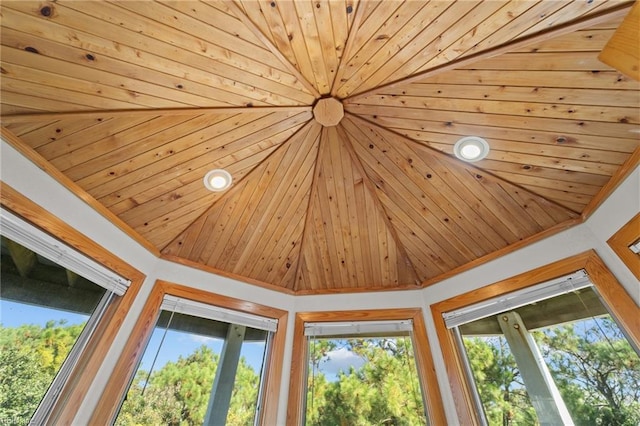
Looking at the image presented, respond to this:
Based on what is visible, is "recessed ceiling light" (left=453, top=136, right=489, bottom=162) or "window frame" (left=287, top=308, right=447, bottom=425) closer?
"recessed ceiling light" (left=453, top=136, right=489, bottom=162)

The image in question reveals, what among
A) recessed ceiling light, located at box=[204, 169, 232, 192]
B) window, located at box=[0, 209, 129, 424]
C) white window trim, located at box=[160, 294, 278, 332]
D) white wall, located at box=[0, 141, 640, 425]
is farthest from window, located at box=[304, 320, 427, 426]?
window, located at box=[0, 209, 129, 424]

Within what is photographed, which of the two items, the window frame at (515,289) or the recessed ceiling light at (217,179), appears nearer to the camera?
the window frame at (515,289)

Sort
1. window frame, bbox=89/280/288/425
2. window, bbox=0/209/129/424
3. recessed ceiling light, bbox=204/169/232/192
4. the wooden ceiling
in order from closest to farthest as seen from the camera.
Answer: the wooden ceiling < window, bbox=0/209/129/424 < window frame, bbox=89/280/288/425 < recessed ceiling light, bbox=204/169/232/192

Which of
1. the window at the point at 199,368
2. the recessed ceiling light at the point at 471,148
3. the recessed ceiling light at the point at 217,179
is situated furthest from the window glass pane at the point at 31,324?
the recessed ceiling light at the point at 471,148

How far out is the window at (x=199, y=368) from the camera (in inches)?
66.0

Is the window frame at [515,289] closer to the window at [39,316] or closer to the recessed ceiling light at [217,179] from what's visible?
the recessed ceiling light at [217,179]

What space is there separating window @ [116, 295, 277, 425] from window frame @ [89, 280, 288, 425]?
4 cm

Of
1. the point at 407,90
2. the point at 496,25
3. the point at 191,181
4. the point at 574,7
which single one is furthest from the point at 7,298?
the point at 574,7

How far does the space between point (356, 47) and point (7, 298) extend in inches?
79.9

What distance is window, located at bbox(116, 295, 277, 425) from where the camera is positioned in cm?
168

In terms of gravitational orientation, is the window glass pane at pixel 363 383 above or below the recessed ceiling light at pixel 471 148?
below

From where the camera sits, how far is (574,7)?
108 cm

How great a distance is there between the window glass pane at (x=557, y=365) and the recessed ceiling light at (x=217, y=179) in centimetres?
196

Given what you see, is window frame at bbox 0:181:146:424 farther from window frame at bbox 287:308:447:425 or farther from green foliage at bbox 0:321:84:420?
window frame at bbox 287:308:447:425
